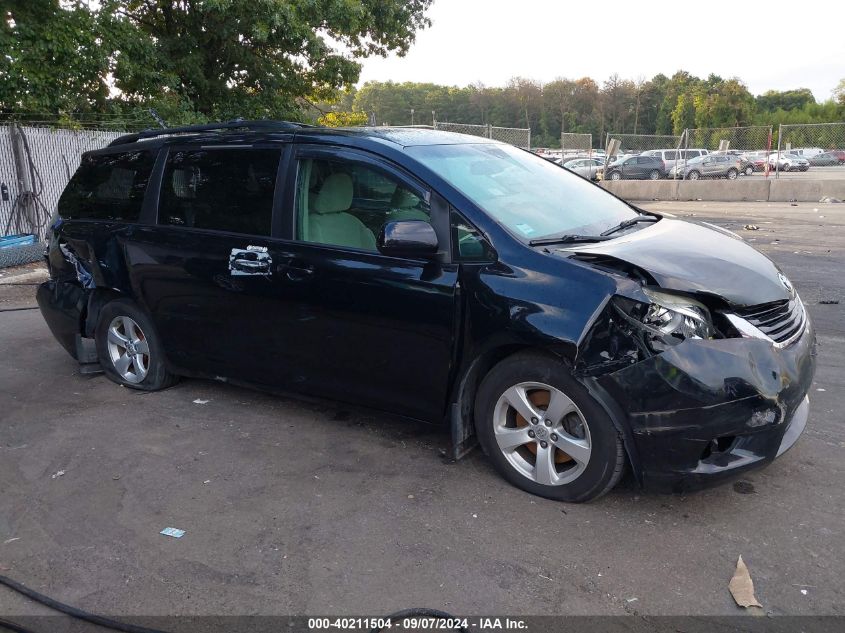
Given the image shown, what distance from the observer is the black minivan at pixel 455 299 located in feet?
10.7

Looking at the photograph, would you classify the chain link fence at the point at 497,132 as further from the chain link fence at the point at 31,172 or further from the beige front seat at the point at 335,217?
the beige front seat at the point at 335,217

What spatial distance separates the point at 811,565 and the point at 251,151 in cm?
376

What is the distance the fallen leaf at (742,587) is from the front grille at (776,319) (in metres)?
1.06

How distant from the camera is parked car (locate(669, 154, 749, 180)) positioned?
32.6 metres

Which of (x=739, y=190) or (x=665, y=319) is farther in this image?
(x=739, y=190)

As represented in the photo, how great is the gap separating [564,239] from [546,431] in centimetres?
101

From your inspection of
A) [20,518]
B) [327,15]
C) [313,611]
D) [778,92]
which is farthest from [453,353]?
[778,92]

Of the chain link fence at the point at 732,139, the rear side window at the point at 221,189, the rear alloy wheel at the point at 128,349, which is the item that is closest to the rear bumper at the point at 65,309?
the rear alloy wheel at the point at 128,349

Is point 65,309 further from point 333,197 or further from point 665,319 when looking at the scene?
point 665,319

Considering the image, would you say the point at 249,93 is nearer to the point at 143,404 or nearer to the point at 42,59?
the point at 42,59

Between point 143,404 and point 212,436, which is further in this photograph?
point 143,404

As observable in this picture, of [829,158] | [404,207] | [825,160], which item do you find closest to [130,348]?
[404,207]

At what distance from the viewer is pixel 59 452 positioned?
4.41 m

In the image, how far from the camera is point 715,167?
33062mm
